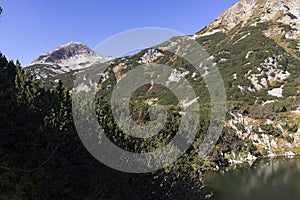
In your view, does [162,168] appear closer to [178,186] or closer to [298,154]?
[178,186]

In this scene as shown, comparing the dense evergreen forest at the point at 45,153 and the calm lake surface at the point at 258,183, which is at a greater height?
the dense evergreen forest at the point at 45,153

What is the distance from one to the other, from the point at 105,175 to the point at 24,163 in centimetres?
553

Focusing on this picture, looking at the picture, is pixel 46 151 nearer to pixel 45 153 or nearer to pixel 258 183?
pixel 45 153

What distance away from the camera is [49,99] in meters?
21.7

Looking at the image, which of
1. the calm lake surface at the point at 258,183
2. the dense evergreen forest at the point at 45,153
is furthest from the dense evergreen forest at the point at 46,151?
the calm lake surface at the point at 258,183

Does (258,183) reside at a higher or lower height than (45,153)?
lower

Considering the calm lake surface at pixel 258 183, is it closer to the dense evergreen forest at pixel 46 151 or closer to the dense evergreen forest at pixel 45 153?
the dense evergreen forest at pixel 46 151

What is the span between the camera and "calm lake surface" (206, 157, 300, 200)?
52344 millimetres

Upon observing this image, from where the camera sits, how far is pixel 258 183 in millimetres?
63625

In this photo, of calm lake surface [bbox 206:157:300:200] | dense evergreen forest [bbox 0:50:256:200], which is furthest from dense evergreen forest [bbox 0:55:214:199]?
calm lake surface [bbox 206:157:300:200]

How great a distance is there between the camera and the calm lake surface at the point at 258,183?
52.3 m

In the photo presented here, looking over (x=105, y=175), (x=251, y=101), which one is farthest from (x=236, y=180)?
(x=251, y=101)

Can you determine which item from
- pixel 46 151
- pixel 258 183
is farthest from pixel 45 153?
pixel 258 183

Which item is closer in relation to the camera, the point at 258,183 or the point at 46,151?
the point at 46,151
